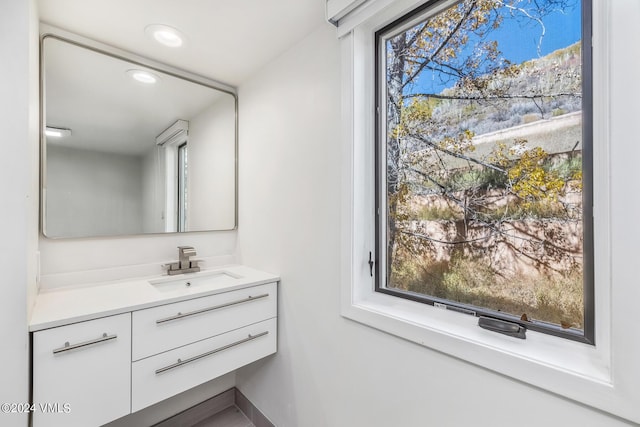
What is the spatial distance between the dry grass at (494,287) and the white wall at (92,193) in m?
1.58

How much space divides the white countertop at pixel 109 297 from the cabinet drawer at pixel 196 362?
249 millimetres

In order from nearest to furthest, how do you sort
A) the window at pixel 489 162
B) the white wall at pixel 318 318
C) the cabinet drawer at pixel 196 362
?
1. the window at pixel 489 162
2. the white wall at pixel 318 318
3. the cabinet drawer at pixel 196 362

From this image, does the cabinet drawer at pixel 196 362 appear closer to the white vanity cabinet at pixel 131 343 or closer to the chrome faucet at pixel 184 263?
the white vanity cabinet at pixel 131 343

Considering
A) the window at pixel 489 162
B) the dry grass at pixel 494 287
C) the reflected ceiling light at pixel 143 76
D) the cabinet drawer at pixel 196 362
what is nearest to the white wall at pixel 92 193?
the reflected ceiling light at pixel 143 76

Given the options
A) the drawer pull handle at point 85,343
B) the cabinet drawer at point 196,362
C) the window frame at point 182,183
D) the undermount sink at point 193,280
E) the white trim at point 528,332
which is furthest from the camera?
the window frame at point 182,183

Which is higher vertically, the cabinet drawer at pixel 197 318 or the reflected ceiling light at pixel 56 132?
the reflected ceiling light at pixel 56 132

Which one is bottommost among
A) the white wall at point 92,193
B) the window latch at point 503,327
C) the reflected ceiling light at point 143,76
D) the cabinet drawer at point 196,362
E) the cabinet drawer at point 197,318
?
the cabinet drawer at point 196,362

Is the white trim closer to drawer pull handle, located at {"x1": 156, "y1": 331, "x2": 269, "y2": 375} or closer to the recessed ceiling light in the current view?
drawer pull handle, located at {"x1": 156, "y1": 331, "x2": 269, "y2": 375}

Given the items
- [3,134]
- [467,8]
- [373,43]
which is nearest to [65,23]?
[3,134]

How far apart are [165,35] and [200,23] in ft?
0.81

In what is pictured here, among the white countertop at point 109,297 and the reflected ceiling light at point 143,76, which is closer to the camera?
the white countertop at point 109,297

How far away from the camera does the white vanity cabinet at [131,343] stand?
1067 millimetres

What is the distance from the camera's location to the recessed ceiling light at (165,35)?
4.87 feet

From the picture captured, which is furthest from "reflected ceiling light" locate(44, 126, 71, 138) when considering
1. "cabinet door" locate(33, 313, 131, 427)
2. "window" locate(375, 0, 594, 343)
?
Result: "window" locate(375, 0, 594, 343)
